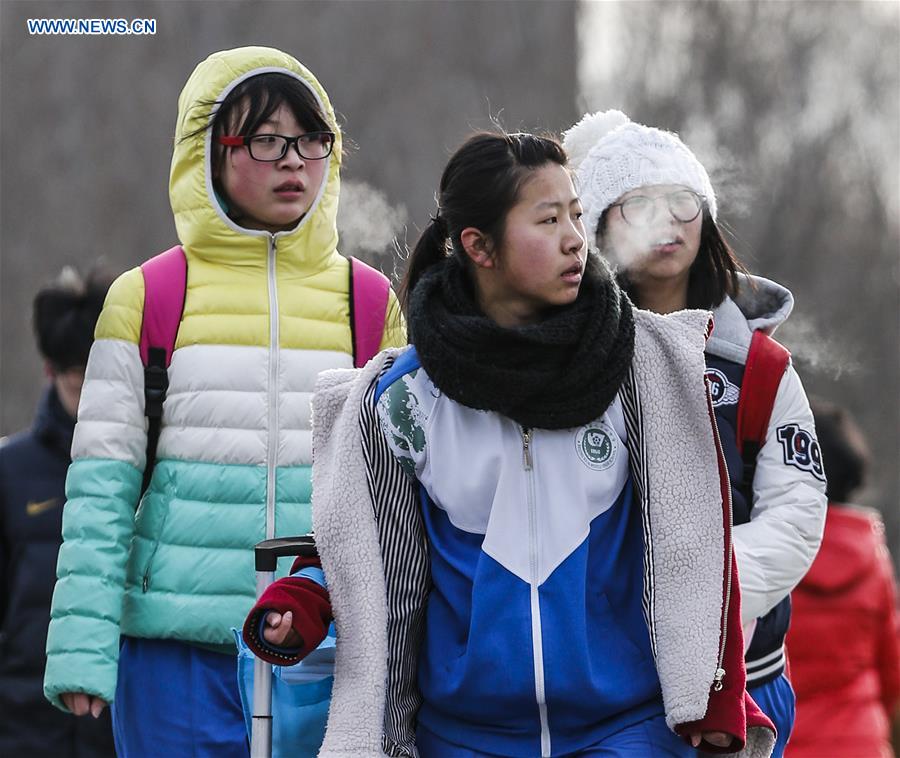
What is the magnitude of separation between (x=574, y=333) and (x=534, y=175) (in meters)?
0.40

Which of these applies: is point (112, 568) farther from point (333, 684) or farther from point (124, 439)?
point (333, 684)

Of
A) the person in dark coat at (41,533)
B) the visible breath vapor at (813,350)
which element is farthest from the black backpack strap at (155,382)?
the visible breath vapor at (813,350)

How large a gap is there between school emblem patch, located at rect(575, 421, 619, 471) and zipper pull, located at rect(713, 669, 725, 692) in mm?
483

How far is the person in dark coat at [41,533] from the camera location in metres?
6.38

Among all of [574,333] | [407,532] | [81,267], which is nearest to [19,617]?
[407,532]

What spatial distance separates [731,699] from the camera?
12.8 feet

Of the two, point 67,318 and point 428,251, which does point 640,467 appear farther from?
point 67,318

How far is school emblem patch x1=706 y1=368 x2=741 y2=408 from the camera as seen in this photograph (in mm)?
4777

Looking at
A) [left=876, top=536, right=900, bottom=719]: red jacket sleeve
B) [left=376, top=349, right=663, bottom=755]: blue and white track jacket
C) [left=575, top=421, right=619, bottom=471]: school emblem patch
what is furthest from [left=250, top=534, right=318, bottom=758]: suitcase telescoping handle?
[left=876, top=536, right=900, bottom=719]: red jacket sleeve

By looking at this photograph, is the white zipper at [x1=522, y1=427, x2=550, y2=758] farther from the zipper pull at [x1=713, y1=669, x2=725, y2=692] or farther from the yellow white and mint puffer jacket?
the yellow white and mint puffer jacket

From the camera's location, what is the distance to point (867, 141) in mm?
23312

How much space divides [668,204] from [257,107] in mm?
1172

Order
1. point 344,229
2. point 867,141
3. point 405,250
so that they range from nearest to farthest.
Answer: point 405,250 < point 344,229 < point 867,141

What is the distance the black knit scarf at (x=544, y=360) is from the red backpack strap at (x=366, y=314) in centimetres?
114
